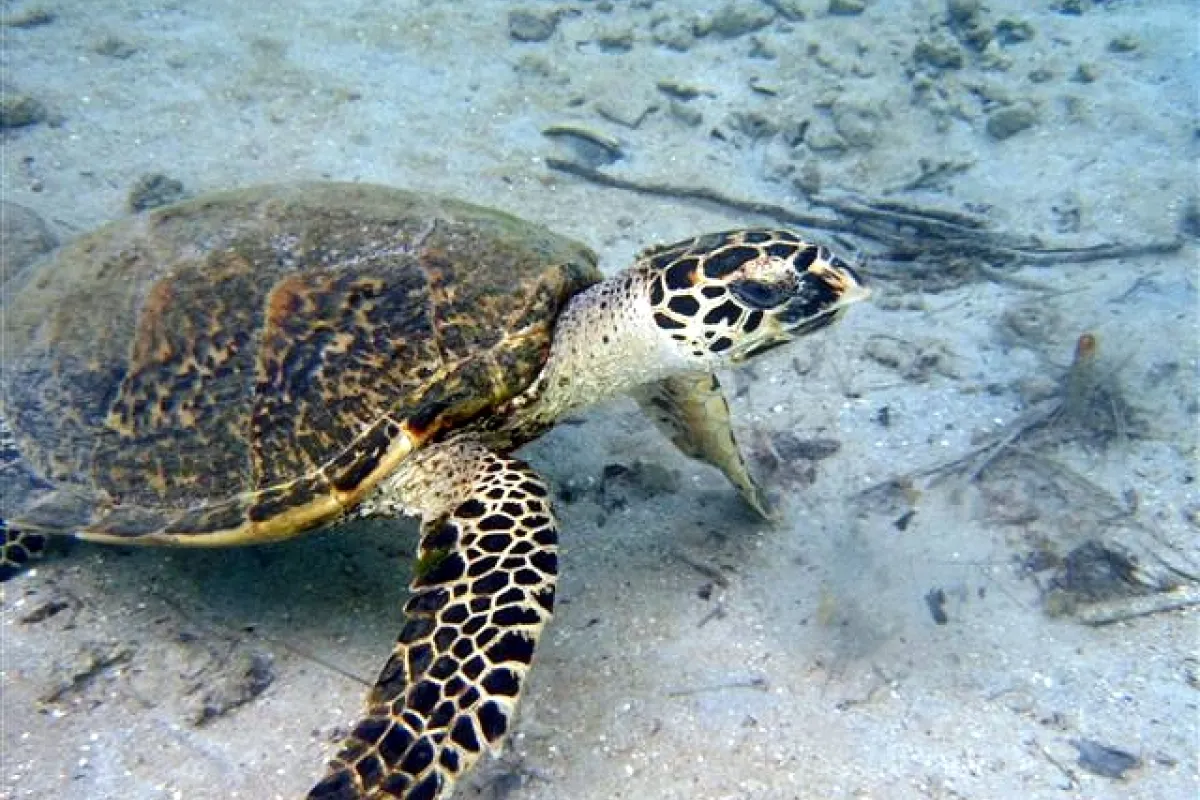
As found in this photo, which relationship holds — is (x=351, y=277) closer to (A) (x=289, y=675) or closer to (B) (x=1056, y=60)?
(A) (x=289, y=675)

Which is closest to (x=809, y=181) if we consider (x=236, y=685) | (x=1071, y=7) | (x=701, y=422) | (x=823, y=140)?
(x=823, y=140)

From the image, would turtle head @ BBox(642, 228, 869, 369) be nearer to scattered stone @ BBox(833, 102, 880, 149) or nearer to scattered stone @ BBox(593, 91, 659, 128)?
scattered stone @ BBox(593, 91, 659, 128)

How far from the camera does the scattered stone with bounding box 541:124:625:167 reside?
6.46 metres

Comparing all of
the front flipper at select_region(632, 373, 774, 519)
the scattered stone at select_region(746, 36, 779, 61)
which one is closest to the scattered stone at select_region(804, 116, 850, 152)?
the scattered stone at select_region(746, 36, 779, 61)

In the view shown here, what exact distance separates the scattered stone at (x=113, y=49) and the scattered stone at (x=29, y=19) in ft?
2.75

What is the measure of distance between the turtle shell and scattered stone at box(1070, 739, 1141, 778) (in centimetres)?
234

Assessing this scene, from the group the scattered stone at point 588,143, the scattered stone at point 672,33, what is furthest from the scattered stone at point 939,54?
the scattered stone at point 588,143

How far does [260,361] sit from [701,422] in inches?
70.4

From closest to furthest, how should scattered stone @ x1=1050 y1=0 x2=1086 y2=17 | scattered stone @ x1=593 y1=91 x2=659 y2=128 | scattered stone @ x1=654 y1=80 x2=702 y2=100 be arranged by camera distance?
scattered stone @ x1=593 y1=91 x2=659 y2=128 → scattered stone @ x1=654 y1=80 x2=702 y2=100 → scattered stone @ x1=1050 y1=0 x2=1086 y2=17

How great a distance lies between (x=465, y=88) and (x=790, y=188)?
124 inches

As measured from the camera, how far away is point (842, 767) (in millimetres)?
2635

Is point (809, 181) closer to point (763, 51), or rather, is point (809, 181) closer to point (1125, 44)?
point (763, 51)

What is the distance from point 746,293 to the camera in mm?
2895

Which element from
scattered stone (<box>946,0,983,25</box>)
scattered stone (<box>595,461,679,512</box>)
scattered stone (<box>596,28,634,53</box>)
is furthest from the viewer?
scattered stone (<box>946,0,983,25</box>)
